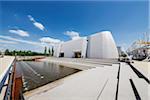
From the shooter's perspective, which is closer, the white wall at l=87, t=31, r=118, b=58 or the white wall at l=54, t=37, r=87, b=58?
the white wall at l=87, t=31, r=118, b=58

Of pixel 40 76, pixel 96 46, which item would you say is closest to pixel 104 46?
pixel 96 46

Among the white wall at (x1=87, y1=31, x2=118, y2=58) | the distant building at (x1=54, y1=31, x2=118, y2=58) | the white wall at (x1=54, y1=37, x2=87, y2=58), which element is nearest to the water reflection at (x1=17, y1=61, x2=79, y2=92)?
the white wall at (x1=87, y1=31, x2=118, y2=58)

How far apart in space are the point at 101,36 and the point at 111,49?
3.89m

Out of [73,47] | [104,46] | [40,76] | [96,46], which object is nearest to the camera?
[40,76]

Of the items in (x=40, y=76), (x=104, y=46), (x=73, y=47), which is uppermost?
(x=73, y=47)

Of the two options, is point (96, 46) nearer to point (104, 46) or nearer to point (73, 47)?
point (104, 46)

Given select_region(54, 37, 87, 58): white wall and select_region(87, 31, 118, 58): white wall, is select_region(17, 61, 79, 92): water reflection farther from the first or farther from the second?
select_region(54, 37, 87, 58): white wall

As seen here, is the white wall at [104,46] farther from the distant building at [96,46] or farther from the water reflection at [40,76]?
the water reflection at [40,76]

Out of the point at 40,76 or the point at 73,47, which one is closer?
the point at 40,76

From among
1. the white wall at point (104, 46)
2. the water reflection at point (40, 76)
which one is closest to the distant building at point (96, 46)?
the white wall at point (104, 46)

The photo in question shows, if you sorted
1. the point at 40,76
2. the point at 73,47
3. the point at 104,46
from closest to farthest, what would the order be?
the point at 40,76 < the point at 104,46 < the point at 73,47

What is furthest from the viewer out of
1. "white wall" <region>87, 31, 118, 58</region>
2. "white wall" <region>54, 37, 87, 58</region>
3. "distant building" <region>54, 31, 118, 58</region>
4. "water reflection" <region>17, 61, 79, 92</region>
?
"white wall" <region>54, 37, 87, 58</region>

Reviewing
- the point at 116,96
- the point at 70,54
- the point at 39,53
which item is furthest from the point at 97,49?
the point at 39,53

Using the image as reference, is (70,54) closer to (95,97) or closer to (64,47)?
(64,47)
